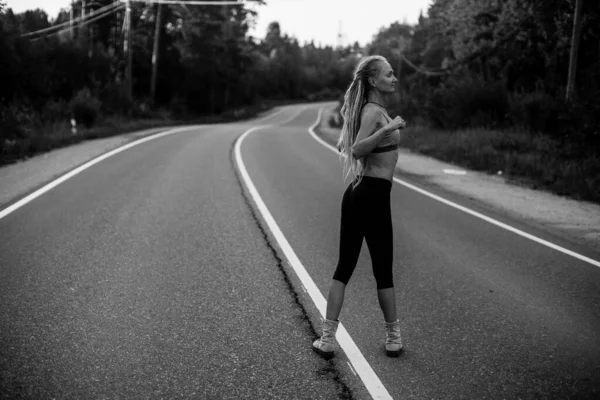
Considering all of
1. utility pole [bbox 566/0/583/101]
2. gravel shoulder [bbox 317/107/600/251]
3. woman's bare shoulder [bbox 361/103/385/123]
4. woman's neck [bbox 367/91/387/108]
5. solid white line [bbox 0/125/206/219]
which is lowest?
gravel shoulder [bbox 317/107/600/251]

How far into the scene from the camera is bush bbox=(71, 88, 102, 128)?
80.9ft

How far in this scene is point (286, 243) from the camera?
269 inches

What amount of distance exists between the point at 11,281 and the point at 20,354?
1.65 meters

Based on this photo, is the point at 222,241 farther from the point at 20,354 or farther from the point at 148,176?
the point at 148,176

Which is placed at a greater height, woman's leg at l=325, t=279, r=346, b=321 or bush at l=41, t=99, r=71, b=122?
bush at l=41, t=99, r=71, b=122

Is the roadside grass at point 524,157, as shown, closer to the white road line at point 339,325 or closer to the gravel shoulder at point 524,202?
the gravel shoulder at point 524,202

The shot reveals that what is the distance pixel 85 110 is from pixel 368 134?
24041 millimetres

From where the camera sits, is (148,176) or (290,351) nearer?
(290,351)

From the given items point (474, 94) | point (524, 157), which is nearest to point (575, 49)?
point (474, 94)

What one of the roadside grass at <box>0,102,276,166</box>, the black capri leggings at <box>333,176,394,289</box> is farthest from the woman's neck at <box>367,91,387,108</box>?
the roadside grass at <box>0,102,276,166</box>

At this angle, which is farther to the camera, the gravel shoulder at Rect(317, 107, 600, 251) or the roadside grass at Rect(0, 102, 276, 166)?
the roadside grass at Rect(0, 102, 276, 166)

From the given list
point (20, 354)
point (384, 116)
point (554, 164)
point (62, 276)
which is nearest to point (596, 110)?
point (554, 164)

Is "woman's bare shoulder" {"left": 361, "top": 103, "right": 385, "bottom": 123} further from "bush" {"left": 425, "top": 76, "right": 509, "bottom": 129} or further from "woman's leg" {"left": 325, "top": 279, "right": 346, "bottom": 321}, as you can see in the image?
"bush" {"left": 425, "top": 76, "right": 509, "bottom": 129}

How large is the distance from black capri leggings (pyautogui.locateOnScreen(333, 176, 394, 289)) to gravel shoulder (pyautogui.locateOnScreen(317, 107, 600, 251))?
455cm
